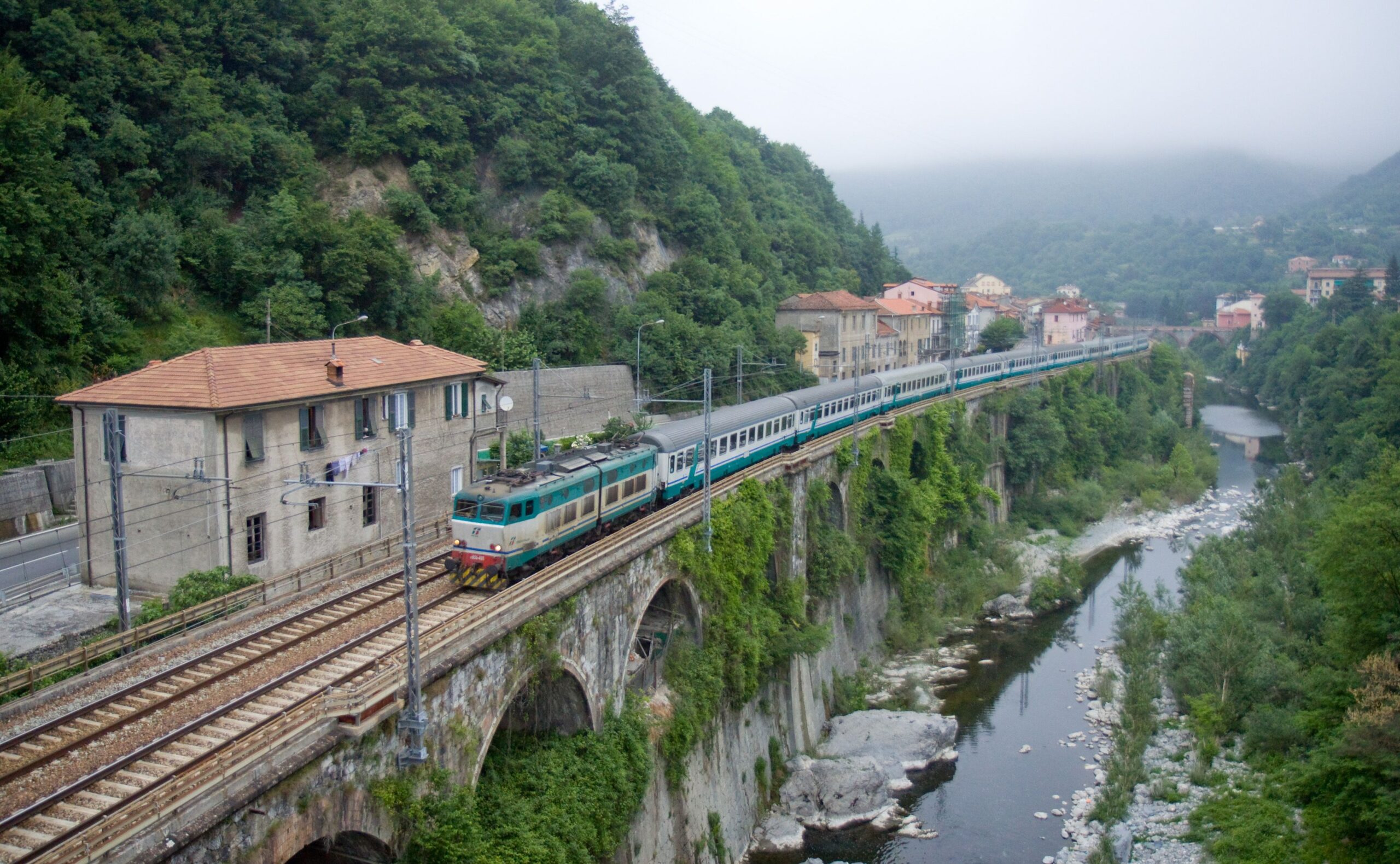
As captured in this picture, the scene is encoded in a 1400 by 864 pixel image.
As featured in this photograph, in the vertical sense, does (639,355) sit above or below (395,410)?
above

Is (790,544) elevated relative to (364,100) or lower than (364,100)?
lower

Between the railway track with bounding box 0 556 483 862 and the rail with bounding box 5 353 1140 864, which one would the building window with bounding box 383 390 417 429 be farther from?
the railway track with bounding box 0 556 483 862

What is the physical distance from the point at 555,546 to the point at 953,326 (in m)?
59.9

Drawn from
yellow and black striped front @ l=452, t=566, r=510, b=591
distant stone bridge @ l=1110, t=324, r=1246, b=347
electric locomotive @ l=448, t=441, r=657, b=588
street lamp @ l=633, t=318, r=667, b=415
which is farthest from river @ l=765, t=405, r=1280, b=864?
distant stone bridge @ l=1110, t=324, r=1246, b=347

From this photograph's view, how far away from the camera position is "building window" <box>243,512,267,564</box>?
21.8m

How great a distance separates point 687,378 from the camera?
45656 millimetres

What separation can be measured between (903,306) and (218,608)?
204 feet

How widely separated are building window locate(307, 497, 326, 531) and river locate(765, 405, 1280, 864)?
14.7 metres

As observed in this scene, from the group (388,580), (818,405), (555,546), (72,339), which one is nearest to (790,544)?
(818,405)

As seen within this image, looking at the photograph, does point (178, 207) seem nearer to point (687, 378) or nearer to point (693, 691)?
point (687, 378)

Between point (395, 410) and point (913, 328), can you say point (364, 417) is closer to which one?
point (395, 410)

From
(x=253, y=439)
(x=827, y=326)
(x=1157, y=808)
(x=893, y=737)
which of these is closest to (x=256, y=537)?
(x=253, y=439)

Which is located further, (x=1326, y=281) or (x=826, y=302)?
(x=1326, y=281)

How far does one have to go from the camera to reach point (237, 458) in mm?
21328
